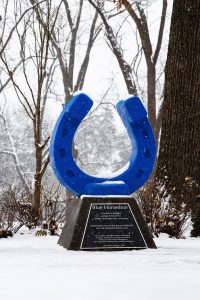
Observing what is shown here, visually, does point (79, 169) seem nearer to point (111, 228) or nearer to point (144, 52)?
point (111, 228)

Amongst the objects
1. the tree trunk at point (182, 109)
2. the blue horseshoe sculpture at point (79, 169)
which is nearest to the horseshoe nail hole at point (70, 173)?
the blue horseshoe sculpture at point (79, 169)

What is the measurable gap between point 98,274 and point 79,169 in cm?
167

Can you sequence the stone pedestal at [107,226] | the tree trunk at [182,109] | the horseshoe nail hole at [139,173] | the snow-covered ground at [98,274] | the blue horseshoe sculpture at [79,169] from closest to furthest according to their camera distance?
the snow-covered ground at [98,274] < the stone pedestal at [107,226] < the blue horseshoe sculpture at [79,169] < the horseshoe nail hole at [139,173] < the tree trunk at [182,109]

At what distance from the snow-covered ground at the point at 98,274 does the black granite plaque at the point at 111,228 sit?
0.52ft

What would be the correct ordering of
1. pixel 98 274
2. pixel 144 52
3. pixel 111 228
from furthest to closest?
pixel 144 52, pixel 111 228, pixel 98 274

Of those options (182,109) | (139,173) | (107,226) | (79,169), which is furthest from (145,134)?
(182,109)

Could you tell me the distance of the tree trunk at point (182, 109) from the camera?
6527 millimetres

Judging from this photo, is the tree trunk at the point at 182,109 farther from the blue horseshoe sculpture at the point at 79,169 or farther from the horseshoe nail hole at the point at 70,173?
the horseshoe nail hole at the point at 70,173

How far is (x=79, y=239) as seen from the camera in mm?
4387

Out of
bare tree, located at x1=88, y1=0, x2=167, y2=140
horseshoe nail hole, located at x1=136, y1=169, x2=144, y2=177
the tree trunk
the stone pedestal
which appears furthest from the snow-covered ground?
bare tree, located at x1=88, y1=0, x2=167, y2=140

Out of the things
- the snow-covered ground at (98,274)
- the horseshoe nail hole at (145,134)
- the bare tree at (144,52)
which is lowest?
the snow-covered ground at (98,274)

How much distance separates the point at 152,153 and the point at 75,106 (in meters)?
0.77

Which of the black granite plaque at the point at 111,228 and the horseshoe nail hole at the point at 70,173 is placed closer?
the black granite plaque at the point at 111,228

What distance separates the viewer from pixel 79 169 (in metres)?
4.69
